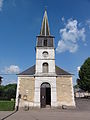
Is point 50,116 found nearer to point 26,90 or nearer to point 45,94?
point 45,94

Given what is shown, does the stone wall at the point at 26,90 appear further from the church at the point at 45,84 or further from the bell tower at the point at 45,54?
the bell tower at the point at 45,54

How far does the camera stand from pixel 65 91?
1944 centimetres

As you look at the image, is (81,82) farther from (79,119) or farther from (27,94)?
(79,119)

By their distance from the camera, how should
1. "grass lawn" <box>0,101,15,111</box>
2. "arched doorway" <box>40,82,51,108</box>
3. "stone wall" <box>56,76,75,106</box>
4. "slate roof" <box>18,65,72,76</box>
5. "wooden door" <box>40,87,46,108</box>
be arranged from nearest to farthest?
"grass lawn" <box>0,101,15,111</box>, "stone wall" <box>56,76,75,106</box>, "wooden door" <box>40,87,46,108</box>, "arched doorway" <box>40,82,51,108</box>, "slate roof" <box>18,65,72,76</box>

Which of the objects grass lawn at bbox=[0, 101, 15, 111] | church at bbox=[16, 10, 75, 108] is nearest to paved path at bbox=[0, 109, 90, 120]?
grass lawn at bbox=[0, 101, 15, 111]

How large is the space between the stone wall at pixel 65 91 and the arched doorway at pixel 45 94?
5.54ft

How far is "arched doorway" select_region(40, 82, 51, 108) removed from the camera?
19.6 meters

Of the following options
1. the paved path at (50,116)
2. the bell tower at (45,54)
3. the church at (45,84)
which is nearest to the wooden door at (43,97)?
the church at (45,84)

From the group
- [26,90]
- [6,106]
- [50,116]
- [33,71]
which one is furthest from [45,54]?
[50,116]

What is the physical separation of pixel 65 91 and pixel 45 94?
9.67 ft

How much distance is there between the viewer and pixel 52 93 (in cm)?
1942

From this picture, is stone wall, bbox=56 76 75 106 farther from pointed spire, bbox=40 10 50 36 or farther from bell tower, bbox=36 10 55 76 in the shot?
pointed spire, bbox=40 10 50 36

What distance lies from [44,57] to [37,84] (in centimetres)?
→ 435

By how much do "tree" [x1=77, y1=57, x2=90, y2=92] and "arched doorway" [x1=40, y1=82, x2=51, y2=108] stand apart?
14597mm
